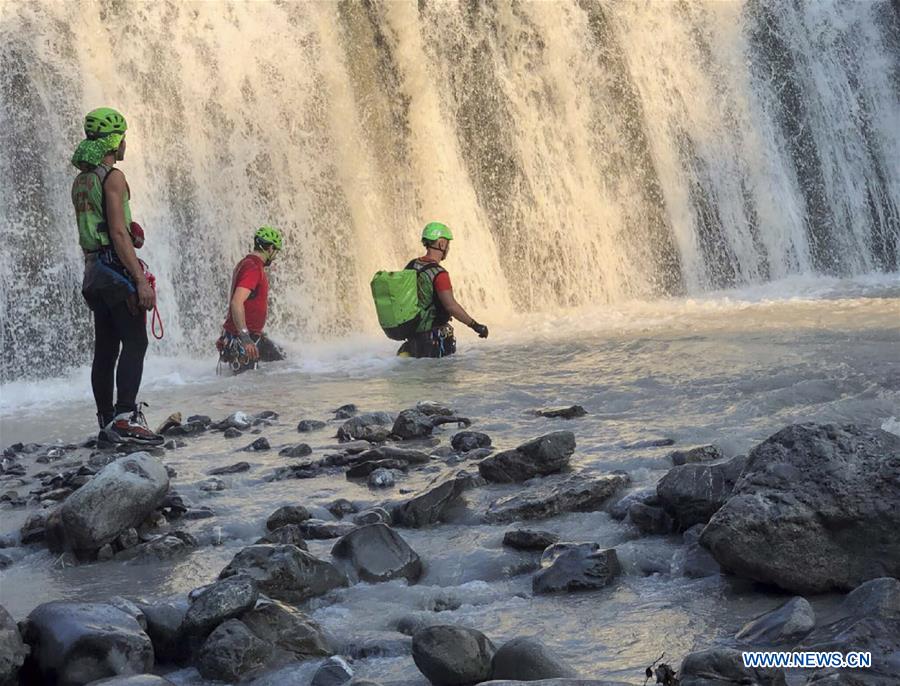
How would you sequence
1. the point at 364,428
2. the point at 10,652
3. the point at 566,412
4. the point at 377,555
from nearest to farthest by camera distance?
the point at 10,652, the point at 377,555, the point at 364,428, the point at 566,412

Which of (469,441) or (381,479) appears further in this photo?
(469,441)

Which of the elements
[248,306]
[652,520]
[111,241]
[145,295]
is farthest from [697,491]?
[248,306]

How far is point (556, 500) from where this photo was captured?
568 cm

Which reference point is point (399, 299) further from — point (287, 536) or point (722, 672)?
point (722, 672)

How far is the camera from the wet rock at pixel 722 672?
3.35 meters

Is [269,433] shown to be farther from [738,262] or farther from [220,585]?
[738,262]

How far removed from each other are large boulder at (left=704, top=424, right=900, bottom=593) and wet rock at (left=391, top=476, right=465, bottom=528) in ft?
5.27

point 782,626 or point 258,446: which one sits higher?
point 258,446

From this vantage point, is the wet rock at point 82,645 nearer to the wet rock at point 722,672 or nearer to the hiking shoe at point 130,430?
the wet rock at point 722,672

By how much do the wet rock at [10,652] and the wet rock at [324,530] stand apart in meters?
1.87

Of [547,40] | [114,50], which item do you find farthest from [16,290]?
[547,40]

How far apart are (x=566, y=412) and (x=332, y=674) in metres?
4.85

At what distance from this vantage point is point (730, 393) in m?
8.77

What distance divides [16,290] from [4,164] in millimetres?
1659
